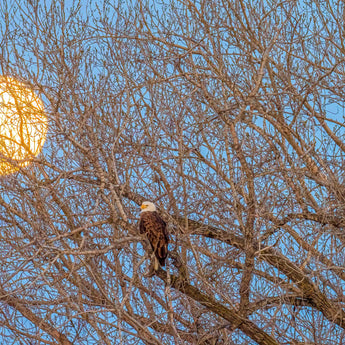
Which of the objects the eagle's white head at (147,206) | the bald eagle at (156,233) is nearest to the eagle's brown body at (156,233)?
the bald eagle at (156,233)

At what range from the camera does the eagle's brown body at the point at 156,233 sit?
7.34 m

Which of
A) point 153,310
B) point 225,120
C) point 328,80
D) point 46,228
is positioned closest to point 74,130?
point 46,228

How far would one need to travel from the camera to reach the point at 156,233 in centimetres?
734

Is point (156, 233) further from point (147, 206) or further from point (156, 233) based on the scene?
point (147, 206)

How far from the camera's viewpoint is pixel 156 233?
7336 mm

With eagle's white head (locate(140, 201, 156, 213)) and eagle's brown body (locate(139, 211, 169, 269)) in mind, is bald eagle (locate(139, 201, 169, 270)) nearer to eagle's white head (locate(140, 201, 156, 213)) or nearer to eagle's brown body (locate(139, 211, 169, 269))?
eagle's brown body (locate(139, 211, 169, 269))

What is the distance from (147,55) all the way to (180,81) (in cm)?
61

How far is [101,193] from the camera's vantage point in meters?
7.28

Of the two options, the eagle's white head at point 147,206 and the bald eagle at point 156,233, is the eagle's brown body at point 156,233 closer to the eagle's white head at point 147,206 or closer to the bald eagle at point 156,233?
the bald eagle at point 156,233

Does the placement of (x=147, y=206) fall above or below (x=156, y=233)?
above

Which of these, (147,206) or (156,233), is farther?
(147,206)

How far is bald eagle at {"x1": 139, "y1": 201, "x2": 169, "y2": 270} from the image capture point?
7.34 meters

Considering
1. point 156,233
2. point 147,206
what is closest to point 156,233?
point 156,233

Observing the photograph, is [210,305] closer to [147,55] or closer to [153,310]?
[153,310]
